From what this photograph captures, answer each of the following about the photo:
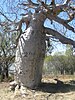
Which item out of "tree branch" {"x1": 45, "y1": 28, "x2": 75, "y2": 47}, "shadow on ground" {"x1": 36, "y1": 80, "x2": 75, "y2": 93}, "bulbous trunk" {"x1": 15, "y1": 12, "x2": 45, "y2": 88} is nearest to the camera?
"shadow on ground" {"x1": 36, "y1": 80, "x2": 75, "y2": 93}

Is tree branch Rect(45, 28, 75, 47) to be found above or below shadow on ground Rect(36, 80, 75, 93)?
above

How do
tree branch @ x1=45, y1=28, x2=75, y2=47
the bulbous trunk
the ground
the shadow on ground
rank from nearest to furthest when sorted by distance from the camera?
the ground < the shadow on ground < the bulbous trunk < tree branch @ x1=45, y1=28, x2=75, y2=47

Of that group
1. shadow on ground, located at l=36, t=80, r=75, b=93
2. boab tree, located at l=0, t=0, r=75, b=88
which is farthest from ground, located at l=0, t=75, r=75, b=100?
boab tree, located at l=0, t=0, r=75, b=88

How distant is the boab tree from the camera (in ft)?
25.1

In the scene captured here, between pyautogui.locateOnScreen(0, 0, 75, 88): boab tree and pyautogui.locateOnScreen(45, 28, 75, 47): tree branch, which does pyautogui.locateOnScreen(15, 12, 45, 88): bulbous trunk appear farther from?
pyautogui.locateOnScreen(45, 28, 75, 47): tree branch

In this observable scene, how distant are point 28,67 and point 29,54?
1.16 feet

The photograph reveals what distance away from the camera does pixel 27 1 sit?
830 cm

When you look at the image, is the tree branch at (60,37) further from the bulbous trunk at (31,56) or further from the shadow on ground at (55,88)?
the shadow on ground at (55,88)

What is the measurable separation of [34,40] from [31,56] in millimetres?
453

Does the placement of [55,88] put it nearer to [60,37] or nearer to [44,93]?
[44,93]

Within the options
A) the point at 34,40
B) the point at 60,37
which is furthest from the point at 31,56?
the point at 60,37

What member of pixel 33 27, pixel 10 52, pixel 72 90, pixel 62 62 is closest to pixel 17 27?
pixel 33 27

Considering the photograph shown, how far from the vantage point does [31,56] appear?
768 cm

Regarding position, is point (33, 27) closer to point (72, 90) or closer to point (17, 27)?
point (17, 27)
